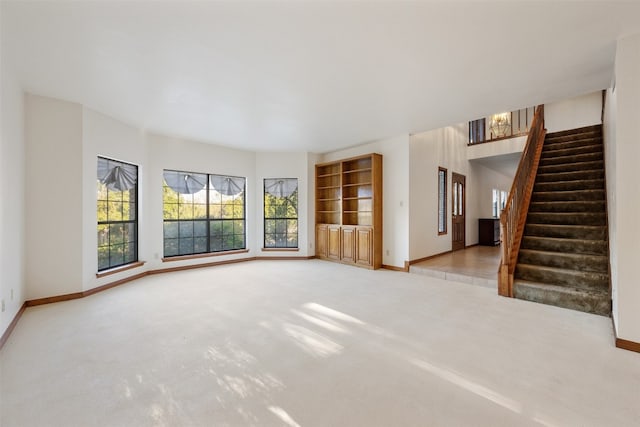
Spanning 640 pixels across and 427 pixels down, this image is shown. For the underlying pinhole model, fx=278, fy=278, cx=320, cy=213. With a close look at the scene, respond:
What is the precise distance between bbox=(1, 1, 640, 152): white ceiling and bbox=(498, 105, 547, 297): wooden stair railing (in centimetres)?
147

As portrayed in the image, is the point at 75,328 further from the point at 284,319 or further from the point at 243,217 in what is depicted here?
the point at 243,217

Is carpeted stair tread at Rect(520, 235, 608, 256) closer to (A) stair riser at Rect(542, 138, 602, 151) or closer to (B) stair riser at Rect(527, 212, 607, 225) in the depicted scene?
(B) stair riser at Rect(527, 212, 607, 225)

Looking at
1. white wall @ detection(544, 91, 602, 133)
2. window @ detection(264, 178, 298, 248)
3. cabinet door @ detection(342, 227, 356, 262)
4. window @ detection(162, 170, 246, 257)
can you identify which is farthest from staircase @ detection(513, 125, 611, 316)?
window @ detection(162, 170, 246, 257)

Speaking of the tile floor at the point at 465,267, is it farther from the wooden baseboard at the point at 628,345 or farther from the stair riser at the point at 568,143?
the stair riser at the point at 568,143

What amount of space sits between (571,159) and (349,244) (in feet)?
15.0

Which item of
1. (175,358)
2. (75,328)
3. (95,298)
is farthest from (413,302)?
(95,298)

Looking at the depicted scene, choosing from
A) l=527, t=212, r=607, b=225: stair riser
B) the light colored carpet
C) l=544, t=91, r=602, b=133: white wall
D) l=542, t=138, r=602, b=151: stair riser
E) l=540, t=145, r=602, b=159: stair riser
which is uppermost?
l=544, t=91, r=602, b=133: white wall

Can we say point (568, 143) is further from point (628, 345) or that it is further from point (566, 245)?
point (628, 345)

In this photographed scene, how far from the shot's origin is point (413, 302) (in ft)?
11.7

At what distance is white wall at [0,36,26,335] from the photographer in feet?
8.62

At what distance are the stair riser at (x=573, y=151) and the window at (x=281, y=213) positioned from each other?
542 centimetres

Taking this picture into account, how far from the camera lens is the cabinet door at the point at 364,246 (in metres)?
5.62

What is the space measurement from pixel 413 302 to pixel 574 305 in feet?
6.00

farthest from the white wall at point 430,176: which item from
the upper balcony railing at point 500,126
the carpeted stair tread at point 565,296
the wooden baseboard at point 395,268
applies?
the carpeted stair tread at point 565,296
